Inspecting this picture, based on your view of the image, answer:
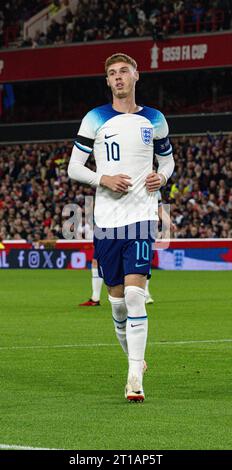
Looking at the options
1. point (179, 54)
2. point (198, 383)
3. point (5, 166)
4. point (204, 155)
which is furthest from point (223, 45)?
point (198, 383)

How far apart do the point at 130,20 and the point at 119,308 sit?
A: 1405 inches

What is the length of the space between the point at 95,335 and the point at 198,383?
15.9 ft

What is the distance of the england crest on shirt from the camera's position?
9.30m

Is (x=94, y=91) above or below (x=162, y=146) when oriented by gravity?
above

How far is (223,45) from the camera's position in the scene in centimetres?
4219

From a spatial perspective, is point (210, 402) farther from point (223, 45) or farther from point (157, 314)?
point (223, 45)

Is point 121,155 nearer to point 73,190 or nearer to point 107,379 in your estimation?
point 107,379

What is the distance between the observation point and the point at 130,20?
43938 mm

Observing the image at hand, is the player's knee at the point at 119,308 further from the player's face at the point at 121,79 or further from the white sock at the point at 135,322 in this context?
the player's face at the point at 121,79

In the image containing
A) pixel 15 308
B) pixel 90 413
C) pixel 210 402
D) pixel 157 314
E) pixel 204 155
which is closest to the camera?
pixel 90 413

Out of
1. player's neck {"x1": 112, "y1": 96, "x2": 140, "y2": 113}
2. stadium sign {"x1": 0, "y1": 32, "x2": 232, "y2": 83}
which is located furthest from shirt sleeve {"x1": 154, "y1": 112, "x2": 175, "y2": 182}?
stadium sign {"x1": 0, "y1": 32, "x2": 232, "y2": 83}

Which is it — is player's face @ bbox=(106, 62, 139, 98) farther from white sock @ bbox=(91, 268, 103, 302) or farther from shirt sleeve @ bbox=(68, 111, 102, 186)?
white sock @ bbox=(91, 268, 103, 302)

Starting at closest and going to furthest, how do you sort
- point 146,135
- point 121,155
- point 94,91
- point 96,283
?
1. point 121,155
2. point 146,135
3. point 96,283
4. point 94,91

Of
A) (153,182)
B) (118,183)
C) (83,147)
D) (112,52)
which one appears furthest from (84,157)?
(112,52)
